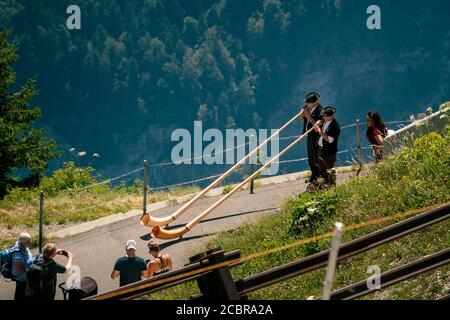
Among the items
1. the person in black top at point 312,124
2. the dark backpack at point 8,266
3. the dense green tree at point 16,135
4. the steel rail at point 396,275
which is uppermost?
the dense green tree at point 16,135

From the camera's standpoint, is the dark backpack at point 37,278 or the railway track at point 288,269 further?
the dark backpack at point 37,278

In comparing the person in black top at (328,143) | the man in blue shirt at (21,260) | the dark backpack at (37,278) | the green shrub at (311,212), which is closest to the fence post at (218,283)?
the dark backpack at (37,278)

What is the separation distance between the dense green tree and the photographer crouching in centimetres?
1759

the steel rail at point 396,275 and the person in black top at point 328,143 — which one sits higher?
the person in black top at point 328,143

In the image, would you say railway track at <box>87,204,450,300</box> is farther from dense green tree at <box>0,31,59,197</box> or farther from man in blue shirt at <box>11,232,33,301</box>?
dense green tree at <box>0,31,59,197</box>

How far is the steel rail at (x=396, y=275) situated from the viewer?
596 centimetres

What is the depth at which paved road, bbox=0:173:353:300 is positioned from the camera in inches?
495

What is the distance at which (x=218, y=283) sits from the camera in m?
5.88

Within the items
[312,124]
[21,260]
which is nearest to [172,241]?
[312,124]

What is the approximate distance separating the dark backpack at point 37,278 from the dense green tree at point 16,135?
58.0 feet

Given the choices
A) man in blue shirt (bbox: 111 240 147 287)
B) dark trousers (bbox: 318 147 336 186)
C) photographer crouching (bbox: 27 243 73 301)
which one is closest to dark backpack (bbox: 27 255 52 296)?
photographer crouching (bbox: 27 243 73 301)

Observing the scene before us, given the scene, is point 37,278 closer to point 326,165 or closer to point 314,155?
point 326,165

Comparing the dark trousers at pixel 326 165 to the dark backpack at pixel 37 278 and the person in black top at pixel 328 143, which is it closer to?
the person in black top at pixel 328 143
